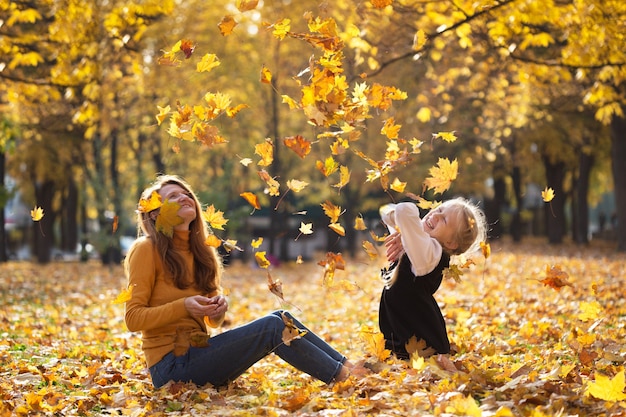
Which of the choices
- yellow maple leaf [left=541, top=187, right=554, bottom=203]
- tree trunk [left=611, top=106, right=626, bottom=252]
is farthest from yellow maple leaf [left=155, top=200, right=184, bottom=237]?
tree trunk [left=611, top=106, right=626, bottom=252]

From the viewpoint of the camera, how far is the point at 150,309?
5.12 meters

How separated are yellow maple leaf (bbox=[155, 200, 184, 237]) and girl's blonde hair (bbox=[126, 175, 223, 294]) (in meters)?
0.12

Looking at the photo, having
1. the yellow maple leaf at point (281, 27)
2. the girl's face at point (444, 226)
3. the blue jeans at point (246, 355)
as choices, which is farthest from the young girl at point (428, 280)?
the yellow maple leaf at point (281, 27)

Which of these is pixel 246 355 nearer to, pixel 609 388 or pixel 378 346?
pixel 378 346

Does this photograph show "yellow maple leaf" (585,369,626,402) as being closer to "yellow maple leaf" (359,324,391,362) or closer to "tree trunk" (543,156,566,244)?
"yellow maple leaf" (359,324,391,362)

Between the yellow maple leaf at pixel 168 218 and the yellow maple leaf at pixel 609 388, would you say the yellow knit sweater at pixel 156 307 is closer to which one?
the yellow maple leaf at pixel 168 218

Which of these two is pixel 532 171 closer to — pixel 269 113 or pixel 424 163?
pixel 424 163

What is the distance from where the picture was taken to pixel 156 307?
16.9 feet

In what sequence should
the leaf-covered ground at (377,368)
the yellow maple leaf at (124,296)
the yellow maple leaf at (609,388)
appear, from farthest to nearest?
the yellow maple leaf at (124,296) < the leaf-covered ground at (377,368) < the yellow maple leaf at (609,388)

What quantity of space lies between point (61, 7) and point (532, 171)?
3161 cm

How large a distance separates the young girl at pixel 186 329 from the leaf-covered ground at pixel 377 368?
0.46 ft

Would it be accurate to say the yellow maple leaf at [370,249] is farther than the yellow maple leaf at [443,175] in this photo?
Yes

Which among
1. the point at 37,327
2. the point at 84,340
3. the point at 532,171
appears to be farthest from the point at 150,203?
the point at 532,171

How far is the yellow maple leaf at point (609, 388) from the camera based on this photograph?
428 cm
